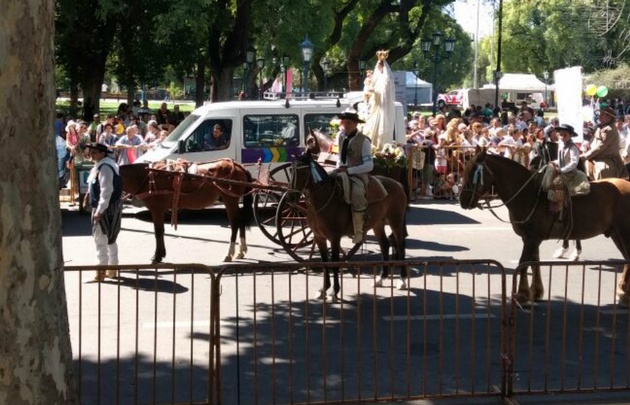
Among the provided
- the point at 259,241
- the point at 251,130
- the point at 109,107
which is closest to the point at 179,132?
the point at 251,130

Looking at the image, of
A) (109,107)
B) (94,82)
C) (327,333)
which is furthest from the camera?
(109,107)

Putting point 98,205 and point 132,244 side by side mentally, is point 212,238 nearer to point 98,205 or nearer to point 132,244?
point 132,244

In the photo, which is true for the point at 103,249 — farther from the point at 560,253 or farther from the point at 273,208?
the point at 560,253

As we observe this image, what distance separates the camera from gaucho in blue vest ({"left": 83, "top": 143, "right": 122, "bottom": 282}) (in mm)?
11250

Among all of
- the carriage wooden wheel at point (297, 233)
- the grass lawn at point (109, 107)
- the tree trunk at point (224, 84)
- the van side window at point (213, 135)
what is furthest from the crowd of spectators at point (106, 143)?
the grass lawn at point (109, 107)

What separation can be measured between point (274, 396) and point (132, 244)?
326 inches

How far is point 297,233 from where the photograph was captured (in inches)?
525

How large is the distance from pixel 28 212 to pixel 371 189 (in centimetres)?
715

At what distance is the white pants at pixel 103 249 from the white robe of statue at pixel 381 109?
18.3 ft

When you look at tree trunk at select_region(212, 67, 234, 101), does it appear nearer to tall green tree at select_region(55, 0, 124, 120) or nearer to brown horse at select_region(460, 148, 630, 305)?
tall green tree at select_region(55, 0, 124, 120)

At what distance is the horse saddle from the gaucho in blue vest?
2.83 meters

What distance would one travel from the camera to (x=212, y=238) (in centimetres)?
1521

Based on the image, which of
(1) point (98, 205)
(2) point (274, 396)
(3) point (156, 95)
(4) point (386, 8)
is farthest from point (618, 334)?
(3) point (156, 95)

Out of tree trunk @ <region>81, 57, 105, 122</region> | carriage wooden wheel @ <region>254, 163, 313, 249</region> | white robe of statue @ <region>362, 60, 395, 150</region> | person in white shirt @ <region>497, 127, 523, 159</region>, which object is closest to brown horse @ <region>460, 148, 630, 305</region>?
carriage wooden wheel @ <region>254, 163, 313, 249</region>
